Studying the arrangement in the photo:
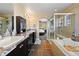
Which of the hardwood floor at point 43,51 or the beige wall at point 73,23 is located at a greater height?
the beige wall at point 73,23

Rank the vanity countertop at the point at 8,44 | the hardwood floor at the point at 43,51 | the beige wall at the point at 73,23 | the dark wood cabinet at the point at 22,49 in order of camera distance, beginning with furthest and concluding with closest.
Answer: the beige wall at the point at 73,23 < the hardwood floor at the point at 43,51 < the dark wood cabinet at the point at 22,49 < the vanity countertop at the point at 8,44

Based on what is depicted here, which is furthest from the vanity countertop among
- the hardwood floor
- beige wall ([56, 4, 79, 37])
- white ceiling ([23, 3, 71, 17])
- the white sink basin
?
beige wall ([56, 4, 79, 37])

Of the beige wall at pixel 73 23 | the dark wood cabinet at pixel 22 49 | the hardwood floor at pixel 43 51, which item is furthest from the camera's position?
the beige wall at pixel 73 23

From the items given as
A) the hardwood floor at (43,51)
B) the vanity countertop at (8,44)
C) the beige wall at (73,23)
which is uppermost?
the beige wall at (73,23)

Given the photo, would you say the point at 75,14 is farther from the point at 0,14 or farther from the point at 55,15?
the point at 0,14

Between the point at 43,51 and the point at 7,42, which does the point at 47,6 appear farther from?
the point at 43,51

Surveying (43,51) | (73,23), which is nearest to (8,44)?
(43,51)

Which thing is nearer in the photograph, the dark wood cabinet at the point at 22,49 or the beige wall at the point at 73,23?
the dark wood cabinet at the point at 22,49

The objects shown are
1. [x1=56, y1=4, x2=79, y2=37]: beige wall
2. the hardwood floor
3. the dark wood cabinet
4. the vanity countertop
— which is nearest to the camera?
the vanity countertop

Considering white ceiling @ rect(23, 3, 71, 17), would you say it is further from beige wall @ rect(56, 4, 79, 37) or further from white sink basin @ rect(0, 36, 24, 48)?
white sink basin @ rect(0, 36, 24, 48)

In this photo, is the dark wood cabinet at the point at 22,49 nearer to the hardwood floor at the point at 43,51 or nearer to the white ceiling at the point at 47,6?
the hardwood floor at the point at 43,51

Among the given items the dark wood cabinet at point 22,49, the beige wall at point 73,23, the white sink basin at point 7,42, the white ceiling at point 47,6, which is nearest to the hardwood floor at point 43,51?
the dark wood cabinet at point 22,49

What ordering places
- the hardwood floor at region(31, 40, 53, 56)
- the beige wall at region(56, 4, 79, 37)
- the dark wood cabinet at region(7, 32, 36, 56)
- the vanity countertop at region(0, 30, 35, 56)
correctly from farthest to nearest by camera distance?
the beige wall at region(56, 4, 79, 37) → the hardwood floor at region(31, 40, 53, 56) → the dark wood cabinet at region(7, 32, 36, 56) → the vanity countertop at region(0, 30, 35, 56)

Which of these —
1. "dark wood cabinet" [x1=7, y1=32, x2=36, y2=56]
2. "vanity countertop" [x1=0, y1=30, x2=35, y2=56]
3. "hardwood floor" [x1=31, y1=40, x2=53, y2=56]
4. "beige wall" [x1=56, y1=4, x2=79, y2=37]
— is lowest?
"hardwood floor" [x1=31, y1=40, x2=53, y2=56]
